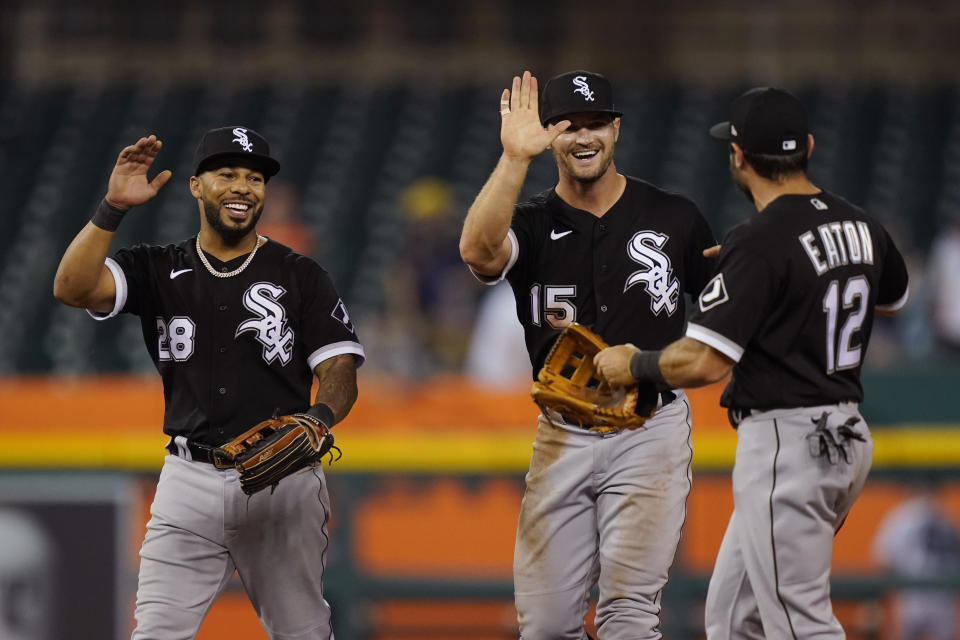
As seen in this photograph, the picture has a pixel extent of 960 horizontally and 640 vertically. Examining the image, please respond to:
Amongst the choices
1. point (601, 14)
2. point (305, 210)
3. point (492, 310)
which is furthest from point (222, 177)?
point (601, 14)

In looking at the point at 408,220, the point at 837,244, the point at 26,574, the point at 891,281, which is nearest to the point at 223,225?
the point at 837,244

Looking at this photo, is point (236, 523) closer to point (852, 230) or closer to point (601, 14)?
point (852, 230)

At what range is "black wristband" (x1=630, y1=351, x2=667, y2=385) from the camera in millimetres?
4250

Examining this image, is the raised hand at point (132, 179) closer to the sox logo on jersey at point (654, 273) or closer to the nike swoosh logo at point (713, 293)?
the sox logo on jersey at point (654, 273)

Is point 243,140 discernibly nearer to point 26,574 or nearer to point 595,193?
point 595,193

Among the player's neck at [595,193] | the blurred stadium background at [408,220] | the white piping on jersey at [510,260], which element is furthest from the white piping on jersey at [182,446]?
the blurred stadium background at [408,220]

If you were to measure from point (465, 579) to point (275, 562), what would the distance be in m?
2.94

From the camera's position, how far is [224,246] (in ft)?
15.3

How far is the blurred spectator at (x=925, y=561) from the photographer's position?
7.26 m

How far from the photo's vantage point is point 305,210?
42.6ft

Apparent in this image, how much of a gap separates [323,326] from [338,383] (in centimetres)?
19

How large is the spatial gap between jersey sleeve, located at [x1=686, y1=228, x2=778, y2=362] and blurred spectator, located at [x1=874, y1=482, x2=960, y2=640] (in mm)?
3517

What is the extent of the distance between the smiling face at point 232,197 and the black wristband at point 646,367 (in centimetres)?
126

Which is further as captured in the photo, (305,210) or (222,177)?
(305,210)
